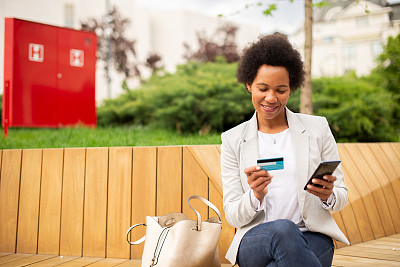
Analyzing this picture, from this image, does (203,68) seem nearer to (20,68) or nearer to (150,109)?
A: (150,109)

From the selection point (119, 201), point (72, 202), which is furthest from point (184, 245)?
point (72, 202)

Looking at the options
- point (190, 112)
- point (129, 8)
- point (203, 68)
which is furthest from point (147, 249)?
point (129, 8)

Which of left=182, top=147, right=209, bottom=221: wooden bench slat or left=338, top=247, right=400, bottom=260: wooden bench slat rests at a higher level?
left=182, top=147, right=209, bottom=221: wooden bench slat

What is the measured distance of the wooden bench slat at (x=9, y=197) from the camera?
2836mm

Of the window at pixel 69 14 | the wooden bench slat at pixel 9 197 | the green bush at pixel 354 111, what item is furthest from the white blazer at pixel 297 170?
the window at pixel 69 14

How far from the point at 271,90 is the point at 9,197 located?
2.33m

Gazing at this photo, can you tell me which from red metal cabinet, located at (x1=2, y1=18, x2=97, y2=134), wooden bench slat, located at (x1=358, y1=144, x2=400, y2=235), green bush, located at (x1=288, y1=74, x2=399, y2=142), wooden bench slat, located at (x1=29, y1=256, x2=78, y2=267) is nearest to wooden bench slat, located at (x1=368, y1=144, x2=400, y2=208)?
wooden bench slat, located at (x1=358, y1=144, x2=400, y2=235)

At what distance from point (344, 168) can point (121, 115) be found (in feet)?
13.7

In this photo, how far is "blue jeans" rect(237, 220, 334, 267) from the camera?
4.51ft

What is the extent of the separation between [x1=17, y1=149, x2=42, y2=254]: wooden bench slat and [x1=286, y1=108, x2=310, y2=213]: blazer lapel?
2.05m

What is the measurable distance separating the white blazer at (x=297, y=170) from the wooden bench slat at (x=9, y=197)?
1944 millimetres

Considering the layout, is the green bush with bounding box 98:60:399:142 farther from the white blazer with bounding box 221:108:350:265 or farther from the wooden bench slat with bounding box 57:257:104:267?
the white blazer with bounding box 221:108:350:265

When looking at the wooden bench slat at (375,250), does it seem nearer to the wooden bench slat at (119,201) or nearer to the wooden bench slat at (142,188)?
the wooden bench slat at (142,188)

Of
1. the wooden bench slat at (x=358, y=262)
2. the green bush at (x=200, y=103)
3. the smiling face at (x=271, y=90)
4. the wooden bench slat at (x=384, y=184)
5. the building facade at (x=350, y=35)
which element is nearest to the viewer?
the smiling face at (x=271, y=90)
